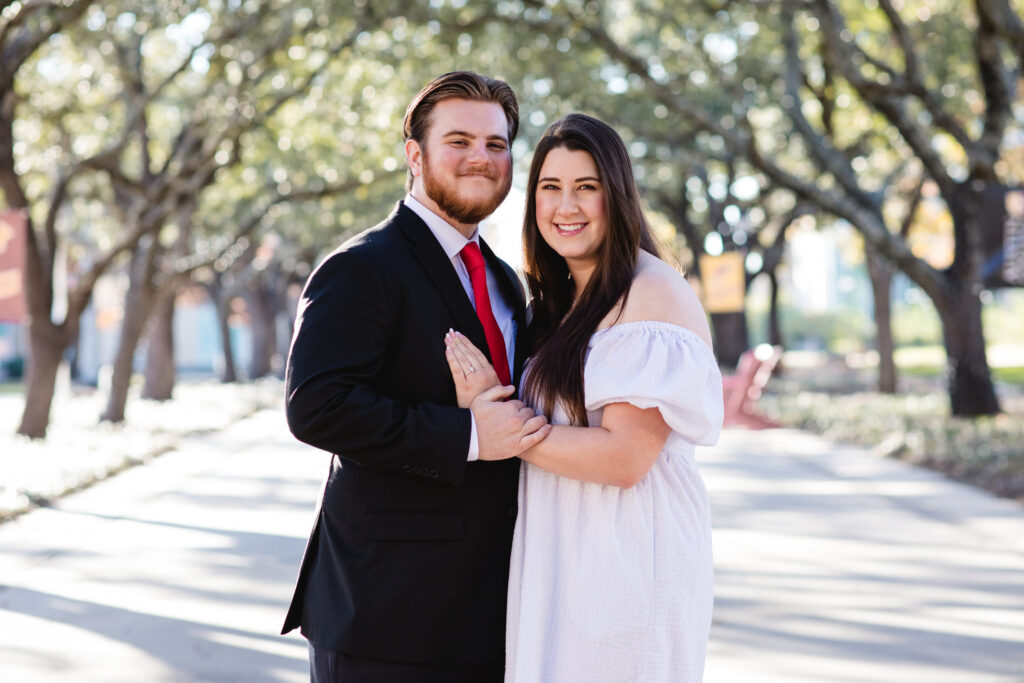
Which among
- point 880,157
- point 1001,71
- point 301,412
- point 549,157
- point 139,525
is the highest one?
point 880,157

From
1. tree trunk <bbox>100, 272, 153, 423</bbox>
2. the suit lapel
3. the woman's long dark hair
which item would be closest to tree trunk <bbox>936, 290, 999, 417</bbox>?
tree trunk <bbox>100, 272, 153, 423</bbox>

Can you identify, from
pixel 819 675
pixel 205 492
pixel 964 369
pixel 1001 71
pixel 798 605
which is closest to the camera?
pixel 819 675

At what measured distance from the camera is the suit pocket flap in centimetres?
265

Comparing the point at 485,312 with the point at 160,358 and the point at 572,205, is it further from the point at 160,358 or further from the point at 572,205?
the point at 160,358

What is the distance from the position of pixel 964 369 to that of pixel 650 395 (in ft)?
45.6

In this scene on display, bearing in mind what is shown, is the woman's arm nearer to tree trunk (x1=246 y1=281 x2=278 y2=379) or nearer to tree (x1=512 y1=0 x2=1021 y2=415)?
tree (x1=512 y1=0 x2=1021 y2=415)

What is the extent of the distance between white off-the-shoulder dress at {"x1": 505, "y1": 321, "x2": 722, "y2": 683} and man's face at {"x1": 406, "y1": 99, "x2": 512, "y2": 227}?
0.50 meters

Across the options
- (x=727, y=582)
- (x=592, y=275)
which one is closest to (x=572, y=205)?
(x=592, y=275)

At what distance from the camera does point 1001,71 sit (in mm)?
13750

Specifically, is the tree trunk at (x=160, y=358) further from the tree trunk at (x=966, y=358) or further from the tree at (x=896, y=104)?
the tree trunk at (x=966, y=358)

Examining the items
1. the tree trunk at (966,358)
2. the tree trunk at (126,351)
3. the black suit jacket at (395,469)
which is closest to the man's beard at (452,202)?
the black suit jacket at (395,469)

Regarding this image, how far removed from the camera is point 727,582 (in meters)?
6.84

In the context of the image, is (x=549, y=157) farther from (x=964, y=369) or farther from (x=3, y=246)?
(x=964, y=369)

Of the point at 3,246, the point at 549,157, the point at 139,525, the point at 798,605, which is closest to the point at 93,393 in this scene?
the point at 3,246
